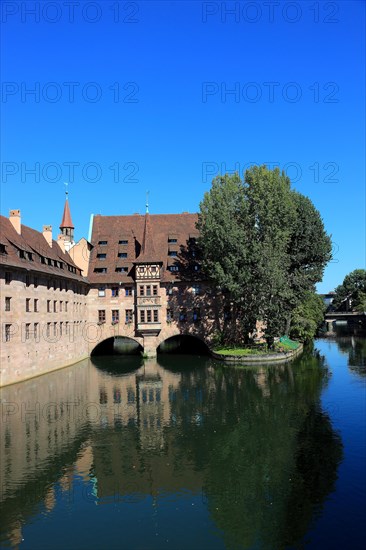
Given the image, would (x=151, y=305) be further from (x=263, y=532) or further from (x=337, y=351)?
(x=263, y=532)

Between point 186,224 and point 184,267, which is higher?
point 186,224

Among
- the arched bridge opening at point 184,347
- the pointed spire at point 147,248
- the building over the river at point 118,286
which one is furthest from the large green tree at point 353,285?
the pointed spire at point 147,248

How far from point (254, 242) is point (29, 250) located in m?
24.1

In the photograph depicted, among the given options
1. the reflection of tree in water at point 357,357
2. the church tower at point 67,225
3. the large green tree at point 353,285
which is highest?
the church tower at point 67,225

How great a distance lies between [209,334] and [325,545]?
157ft

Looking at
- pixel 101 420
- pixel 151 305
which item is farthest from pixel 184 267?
pixel 101 420

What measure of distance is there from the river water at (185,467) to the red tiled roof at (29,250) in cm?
1101

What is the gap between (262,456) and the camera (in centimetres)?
2214

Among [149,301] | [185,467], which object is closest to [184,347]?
[149,301]

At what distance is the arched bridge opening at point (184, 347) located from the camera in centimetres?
6696

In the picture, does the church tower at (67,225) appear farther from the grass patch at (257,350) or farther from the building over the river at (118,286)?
the grass patch at (257,350)

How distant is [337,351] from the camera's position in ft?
221

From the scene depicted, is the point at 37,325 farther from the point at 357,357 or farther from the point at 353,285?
Answer: the point at 353,285

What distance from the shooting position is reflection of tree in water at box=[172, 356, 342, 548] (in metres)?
16.0
